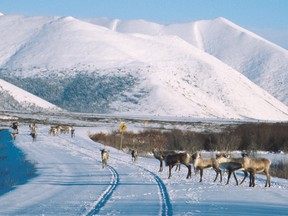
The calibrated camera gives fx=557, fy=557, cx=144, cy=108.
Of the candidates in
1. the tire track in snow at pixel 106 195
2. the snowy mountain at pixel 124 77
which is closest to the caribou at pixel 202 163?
the tire track in snow at pixel 106 195

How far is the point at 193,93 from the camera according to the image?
157m

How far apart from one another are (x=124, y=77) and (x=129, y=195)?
459ft

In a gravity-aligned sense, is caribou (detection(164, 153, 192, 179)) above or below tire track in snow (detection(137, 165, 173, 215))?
above

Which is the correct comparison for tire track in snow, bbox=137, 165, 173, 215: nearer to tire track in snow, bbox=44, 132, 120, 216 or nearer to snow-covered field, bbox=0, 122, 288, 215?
snow-covered field, bbox=0, 122, 288, 215

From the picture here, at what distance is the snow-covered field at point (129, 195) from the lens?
1523cm

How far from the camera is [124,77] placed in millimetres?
157375

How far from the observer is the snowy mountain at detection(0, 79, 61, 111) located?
124688 mm

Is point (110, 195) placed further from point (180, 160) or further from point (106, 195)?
point (180, 160)

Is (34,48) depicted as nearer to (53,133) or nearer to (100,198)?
(53,133)

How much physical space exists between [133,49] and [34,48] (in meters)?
32.8

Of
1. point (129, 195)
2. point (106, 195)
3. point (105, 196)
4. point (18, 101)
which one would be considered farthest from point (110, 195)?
point (18, 101)

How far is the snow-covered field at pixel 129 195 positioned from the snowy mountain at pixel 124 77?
110 meters

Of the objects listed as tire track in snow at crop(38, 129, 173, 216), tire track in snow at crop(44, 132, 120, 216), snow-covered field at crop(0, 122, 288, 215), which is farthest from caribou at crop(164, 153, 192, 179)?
tire track in snow at crop(44, 132, 120, 216)

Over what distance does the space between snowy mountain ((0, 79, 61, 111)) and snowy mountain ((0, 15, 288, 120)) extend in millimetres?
14765
